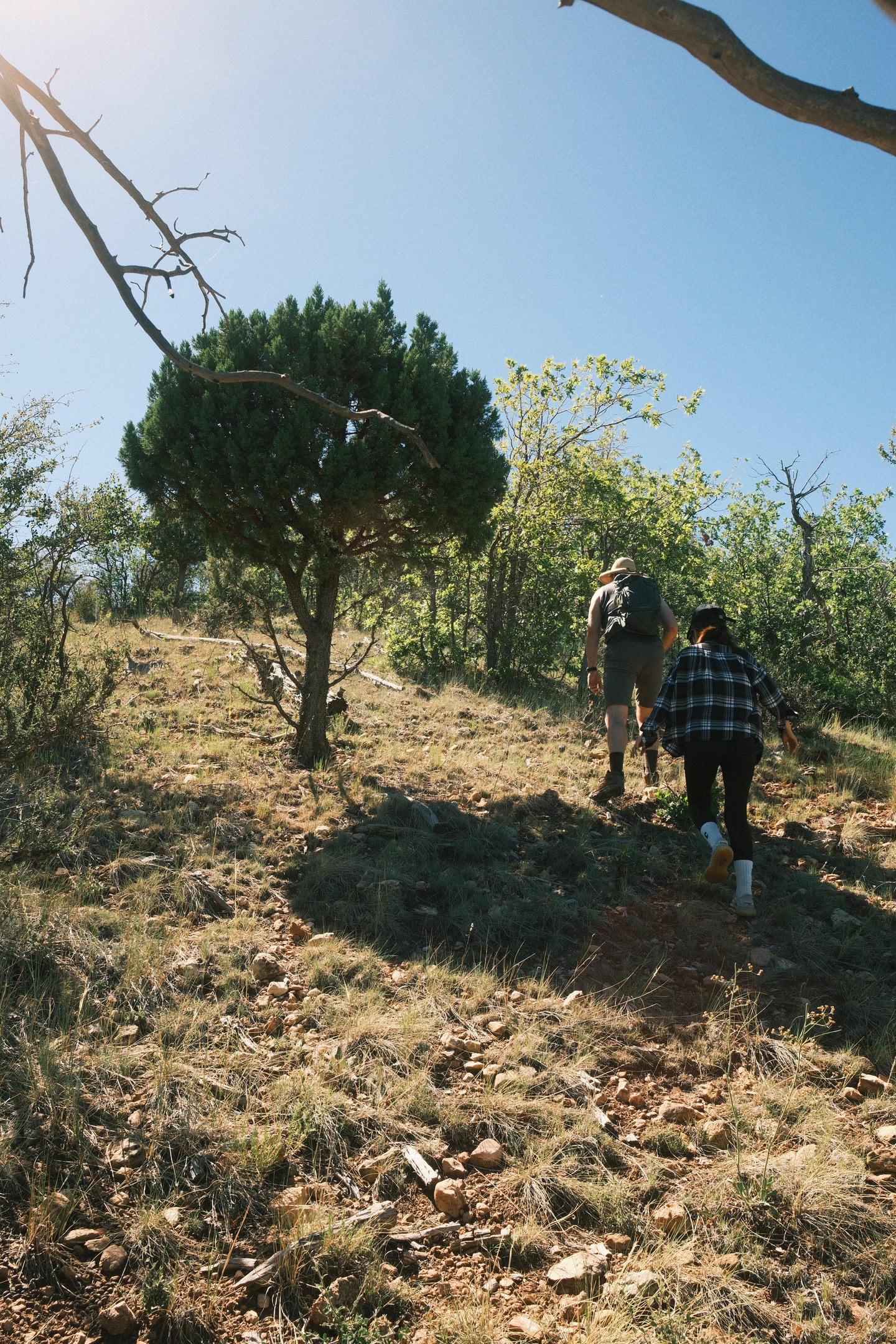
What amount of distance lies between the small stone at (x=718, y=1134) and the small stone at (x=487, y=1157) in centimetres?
77

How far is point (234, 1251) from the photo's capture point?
2486mm

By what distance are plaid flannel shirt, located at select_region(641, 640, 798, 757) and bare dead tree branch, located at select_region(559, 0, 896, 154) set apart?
11.2ft

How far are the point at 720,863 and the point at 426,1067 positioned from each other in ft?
7.24

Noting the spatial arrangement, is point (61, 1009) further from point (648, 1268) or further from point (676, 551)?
point (676, 551)

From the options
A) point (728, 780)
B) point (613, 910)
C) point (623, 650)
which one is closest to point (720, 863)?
point (728, 780)

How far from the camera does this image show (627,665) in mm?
6262

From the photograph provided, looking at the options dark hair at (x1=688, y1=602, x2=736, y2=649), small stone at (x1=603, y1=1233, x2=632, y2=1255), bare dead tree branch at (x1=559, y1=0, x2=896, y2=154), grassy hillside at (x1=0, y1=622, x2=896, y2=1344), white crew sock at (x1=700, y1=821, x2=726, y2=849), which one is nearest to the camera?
bare dead tree branch at (x1=559, y1=0, x2=896, y2=154)

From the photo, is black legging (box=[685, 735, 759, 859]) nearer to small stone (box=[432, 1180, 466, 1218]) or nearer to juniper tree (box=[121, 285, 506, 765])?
small stone (box=[432, 1180, 466, 1218])

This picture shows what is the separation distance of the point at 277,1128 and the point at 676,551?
1052 cm

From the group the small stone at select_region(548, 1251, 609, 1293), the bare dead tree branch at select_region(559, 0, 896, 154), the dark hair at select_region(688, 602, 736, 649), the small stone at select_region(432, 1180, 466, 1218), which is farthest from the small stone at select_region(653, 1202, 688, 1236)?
the dark hair at select_region(688, 602, 736, 649)

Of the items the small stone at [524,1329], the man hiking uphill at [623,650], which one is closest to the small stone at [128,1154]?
the small stone at [524,1329]

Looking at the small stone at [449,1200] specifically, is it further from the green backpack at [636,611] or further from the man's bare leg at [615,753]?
the green backpack at [636,611]

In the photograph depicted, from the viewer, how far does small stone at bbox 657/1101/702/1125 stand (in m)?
3.12

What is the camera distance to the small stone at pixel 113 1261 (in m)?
2.36
